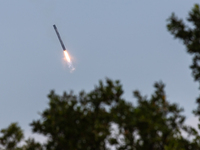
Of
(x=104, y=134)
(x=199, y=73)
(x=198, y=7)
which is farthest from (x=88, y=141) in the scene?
(x=198, y=7)

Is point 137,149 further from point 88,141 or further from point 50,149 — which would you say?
point 50,149

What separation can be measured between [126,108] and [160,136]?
307 centimetres

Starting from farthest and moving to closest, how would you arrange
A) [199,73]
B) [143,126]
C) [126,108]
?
[199,73] → [126,108] → [143,126]

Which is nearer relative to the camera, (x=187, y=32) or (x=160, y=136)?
(x=160, y=136)

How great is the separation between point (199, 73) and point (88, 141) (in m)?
11.0

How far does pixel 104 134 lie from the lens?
23172 millimetres

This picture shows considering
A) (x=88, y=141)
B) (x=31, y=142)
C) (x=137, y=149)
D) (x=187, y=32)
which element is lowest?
(x=137, y=149)

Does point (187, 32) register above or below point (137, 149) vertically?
above

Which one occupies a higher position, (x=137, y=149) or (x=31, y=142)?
(x=31, y=142)

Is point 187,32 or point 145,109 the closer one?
point 145,109

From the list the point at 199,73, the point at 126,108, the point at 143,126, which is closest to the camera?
the point at 143,126

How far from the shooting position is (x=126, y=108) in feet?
79.7

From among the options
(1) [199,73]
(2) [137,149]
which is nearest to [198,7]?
(1) [199,73]

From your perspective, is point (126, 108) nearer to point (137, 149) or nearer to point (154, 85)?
point (137, 149)
